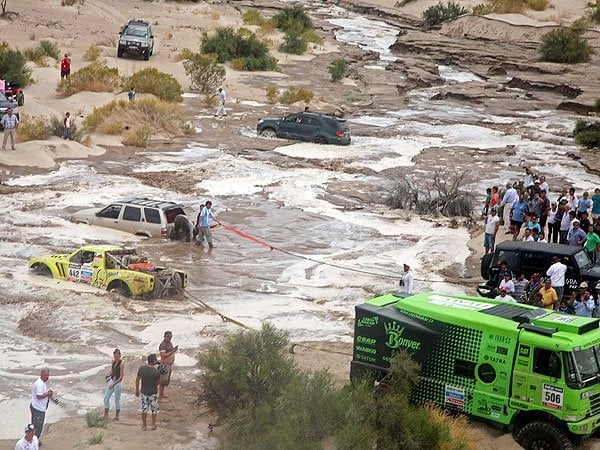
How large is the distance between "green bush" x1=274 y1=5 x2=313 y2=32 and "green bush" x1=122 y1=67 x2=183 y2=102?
2596 cm

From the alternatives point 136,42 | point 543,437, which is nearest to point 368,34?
point 136,42

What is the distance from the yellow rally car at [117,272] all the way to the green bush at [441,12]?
2502 inches

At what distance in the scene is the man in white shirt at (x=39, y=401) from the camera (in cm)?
1496

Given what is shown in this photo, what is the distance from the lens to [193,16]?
250 ft

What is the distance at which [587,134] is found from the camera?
43.4 metres

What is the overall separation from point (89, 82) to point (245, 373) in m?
32.4

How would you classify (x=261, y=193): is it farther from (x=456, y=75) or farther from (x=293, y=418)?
(x=456, y=75)

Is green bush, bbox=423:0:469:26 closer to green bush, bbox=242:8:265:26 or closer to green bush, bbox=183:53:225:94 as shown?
green bush, bbox=242:8:265:26

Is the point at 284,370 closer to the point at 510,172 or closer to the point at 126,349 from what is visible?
the point at 126,349

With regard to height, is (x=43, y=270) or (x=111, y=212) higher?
(x=111, y=212)

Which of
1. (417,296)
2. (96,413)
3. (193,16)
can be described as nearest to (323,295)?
(417,296)

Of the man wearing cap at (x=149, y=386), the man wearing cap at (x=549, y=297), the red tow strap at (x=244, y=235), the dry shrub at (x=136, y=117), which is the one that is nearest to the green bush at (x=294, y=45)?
the dry shrub at (x=136, y=117)

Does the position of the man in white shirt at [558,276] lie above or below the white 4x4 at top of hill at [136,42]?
below

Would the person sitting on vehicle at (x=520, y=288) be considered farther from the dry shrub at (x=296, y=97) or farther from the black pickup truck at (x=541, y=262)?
the dry shrub at (x=296, y=97)
